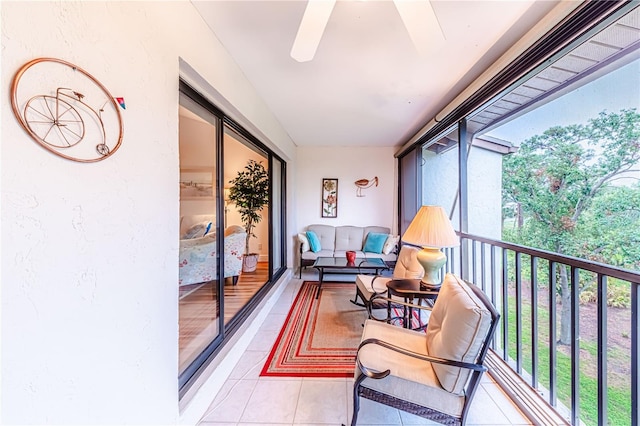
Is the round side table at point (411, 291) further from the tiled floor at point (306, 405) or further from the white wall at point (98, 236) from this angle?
the white wall at point (98, 236)

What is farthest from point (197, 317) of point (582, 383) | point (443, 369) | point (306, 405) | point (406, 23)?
point (582, 383)

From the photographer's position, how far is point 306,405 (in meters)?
1.64

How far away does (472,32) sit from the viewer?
1588mm

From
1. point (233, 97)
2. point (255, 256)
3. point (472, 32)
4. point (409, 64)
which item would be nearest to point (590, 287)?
point (472, 32)

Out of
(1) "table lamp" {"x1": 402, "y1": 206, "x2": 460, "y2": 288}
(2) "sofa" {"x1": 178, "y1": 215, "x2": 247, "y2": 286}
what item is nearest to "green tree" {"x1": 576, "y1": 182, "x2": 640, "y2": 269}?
(1) "table lamp" {"x1": 402, "y1": 206, "x2": 460, "y2": 288}

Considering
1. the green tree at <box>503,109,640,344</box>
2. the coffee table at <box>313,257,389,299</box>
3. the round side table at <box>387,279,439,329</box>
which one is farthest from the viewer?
the coffee table at <box>313,257,389,299</box>

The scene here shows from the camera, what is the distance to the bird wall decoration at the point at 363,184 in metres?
5.01

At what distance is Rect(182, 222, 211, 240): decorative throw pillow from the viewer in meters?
1.90

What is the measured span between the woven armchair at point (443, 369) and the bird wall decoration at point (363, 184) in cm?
365

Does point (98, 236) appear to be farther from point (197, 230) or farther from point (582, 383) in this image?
point (582, 383)

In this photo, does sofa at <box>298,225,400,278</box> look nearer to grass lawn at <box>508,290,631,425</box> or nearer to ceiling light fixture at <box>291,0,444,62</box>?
grass lawn at <box>508,290,631,425</box>

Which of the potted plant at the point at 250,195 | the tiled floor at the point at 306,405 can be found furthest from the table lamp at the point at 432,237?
the potted plant at the point at 250,195

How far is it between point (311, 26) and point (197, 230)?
5.47ft

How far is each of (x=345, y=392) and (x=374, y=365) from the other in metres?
0.57
